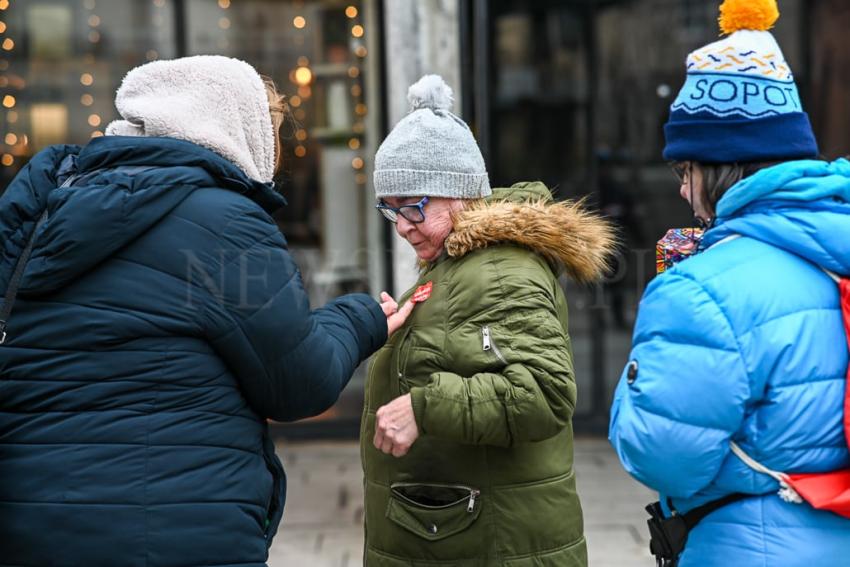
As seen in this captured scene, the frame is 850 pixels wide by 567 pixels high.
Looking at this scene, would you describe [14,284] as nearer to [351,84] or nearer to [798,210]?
[798,210]

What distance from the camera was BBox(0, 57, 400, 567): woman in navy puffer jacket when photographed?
6.77 ft

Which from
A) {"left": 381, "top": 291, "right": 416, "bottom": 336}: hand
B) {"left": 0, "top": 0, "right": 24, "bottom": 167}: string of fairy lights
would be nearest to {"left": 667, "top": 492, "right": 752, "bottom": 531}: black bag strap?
{"left": 381, "top": 291, "right": 416, "bottom": 336}: hand

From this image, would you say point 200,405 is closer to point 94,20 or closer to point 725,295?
point 725,295

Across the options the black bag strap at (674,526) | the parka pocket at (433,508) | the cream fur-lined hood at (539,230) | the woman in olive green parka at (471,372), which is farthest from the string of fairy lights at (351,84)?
the black bag strap at (674,526)

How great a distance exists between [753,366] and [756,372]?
1cm

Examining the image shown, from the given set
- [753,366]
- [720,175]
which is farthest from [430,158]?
[753,366]

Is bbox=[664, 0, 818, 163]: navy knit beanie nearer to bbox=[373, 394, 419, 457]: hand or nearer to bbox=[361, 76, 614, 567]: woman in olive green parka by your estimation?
bbox=[361, 76, 614, 567]: woman in olive green parka

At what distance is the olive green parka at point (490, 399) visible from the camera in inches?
103

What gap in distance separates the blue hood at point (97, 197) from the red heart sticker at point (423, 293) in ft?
2.28

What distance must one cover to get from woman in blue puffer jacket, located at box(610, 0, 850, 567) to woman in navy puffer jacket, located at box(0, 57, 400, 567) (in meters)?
0.72

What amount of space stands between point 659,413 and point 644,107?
543 cm

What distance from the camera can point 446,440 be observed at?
278 centimetres

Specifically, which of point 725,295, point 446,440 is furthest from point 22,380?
point 725,295

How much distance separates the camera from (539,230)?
2.78 m
